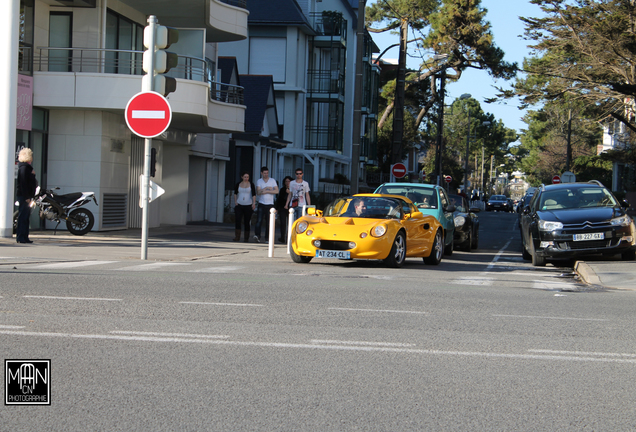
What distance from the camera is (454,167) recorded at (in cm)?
9150

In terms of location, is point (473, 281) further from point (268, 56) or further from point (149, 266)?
point (268, 56)

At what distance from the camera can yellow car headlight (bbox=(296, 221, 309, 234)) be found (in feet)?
44.6

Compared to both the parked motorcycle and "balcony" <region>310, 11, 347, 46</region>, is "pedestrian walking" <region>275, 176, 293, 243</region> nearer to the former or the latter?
the parked motorcycle

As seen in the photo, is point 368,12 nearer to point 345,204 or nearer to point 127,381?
point 345,204

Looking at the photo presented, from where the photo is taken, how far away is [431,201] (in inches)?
689

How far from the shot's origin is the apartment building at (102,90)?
1967cm

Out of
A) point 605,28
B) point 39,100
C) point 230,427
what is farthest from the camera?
point 605,28

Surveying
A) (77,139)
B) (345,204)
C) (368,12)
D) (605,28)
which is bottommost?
(345,204)

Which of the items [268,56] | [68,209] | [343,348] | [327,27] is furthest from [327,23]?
[343,348]

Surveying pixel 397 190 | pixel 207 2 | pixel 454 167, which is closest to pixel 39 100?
pixel 207 2

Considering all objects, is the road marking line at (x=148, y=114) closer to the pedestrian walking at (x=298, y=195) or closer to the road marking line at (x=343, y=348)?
the pedestrian walking at (x=298, y=195)

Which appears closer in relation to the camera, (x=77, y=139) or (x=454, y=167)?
(x=77, y=139)

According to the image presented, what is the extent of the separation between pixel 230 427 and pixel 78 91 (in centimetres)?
1690

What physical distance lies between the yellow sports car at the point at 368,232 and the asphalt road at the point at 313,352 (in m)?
2.25
